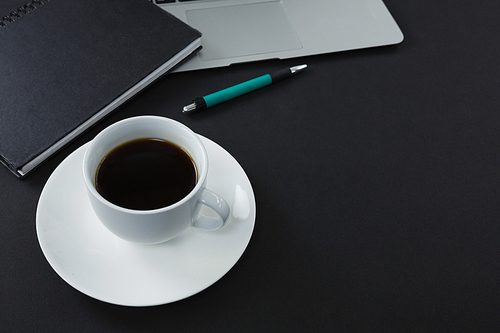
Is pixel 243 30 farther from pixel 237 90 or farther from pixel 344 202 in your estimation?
pixel 344 202

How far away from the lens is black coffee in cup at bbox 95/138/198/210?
1.73 feet

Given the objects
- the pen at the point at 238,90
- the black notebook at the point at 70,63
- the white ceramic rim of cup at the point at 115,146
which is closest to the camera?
the white ceramic rim of cup at the point at 115,146

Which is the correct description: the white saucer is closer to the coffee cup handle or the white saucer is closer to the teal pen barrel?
the coffee cup handle

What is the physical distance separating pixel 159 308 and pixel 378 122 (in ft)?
1.66

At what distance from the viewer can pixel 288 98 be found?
800mm

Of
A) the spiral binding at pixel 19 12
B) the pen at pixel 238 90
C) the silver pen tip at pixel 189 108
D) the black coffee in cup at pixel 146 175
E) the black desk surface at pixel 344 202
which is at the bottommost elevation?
the black desk surface at pixel 344 202

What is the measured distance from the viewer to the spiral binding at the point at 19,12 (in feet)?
2.44

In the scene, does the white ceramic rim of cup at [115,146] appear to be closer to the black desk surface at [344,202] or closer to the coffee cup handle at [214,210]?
the coffee cup handle at [214,210]

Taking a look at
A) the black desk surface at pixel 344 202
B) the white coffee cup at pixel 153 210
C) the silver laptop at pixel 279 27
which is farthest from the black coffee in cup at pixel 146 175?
the silver laptop at pixel 279 27

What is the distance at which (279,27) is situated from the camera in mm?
880

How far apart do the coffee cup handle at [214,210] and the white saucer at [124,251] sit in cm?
2

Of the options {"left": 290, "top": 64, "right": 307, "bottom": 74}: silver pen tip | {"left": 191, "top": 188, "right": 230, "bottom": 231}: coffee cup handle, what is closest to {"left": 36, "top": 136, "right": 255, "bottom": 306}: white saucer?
{"left": 191, "top": 188, "right": 230, "bottom": 231}: coffee cup handle

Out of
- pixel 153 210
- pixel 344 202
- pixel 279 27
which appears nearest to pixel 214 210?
pixel 153 210

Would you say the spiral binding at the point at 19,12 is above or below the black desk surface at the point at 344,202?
above
